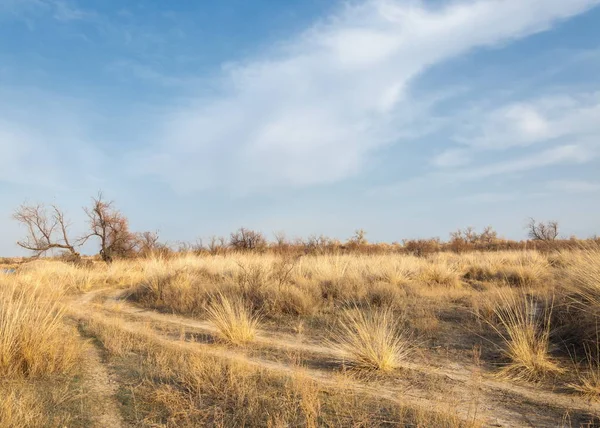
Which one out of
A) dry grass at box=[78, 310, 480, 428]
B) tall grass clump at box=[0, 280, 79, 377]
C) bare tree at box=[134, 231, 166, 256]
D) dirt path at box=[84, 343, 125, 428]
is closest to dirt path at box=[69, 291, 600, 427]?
dry grass at box=[78, 310, 480, 428]

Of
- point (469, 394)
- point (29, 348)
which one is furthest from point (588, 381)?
point (29, 348)

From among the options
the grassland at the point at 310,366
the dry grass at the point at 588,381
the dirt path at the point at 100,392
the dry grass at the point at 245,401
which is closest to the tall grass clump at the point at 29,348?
the grassland at the point at 310,366

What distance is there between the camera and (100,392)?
5.31 meters

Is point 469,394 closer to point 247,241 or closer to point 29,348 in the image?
point 29,348

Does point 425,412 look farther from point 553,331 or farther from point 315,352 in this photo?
point 553,331

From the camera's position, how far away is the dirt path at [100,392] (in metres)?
4.53

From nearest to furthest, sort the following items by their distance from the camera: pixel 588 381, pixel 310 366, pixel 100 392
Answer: pixel 588 381 → pixel 100 392 → pixel 310 366

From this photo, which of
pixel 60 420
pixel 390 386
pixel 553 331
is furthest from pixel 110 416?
pixel 553 331

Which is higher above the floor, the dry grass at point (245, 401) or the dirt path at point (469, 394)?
the dry grass at point (245, 401)

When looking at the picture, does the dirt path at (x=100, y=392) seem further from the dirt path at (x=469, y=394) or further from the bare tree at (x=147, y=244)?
the bare tree at (x=147, y=244)

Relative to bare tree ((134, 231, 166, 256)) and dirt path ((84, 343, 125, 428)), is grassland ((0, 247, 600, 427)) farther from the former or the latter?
→ bare tree ((134, 231, 166, 256))

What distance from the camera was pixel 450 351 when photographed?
7.28m

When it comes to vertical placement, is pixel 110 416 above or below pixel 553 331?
below

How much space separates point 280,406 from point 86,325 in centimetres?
699
